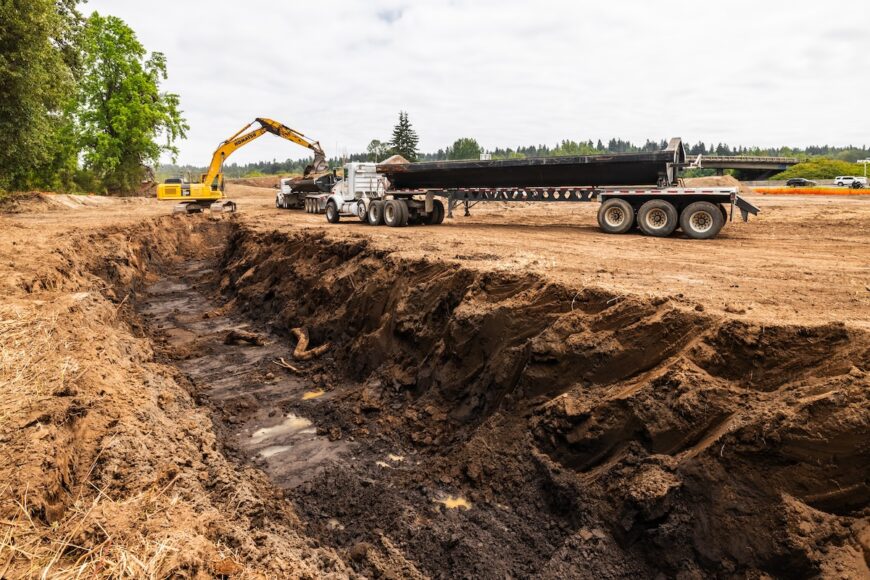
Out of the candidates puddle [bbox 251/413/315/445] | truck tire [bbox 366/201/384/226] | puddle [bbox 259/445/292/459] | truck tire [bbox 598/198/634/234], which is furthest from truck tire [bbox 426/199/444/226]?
puddle [bbox 259/445/292/459]

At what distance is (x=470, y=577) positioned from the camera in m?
5.21

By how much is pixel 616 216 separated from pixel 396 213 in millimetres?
6957

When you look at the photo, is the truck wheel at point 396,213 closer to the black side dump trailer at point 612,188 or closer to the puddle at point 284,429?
the black side dump trailer at point 612,188

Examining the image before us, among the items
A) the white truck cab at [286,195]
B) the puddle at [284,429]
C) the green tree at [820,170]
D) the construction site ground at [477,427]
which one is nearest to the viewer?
the construction site ground at [477,427]

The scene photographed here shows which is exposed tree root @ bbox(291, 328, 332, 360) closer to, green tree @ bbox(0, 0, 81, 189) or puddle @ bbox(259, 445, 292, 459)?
puddle @ bbox(259, 445, 292, 459)

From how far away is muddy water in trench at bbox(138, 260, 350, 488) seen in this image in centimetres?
755

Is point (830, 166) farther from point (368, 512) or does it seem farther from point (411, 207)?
point (368, 512)

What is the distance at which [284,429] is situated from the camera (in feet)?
27.3

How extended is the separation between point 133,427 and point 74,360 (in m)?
1.39

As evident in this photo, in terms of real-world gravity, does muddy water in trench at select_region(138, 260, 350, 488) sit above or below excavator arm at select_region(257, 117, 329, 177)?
below

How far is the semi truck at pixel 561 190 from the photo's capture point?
1323 cm

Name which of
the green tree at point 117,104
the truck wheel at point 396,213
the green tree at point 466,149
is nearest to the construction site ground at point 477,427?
the truck wheel at point 396,213

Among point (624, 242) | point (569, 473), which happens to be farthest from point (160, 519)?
point (624, 242)

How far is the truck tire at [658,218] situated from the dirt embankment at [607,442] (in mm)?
7057
